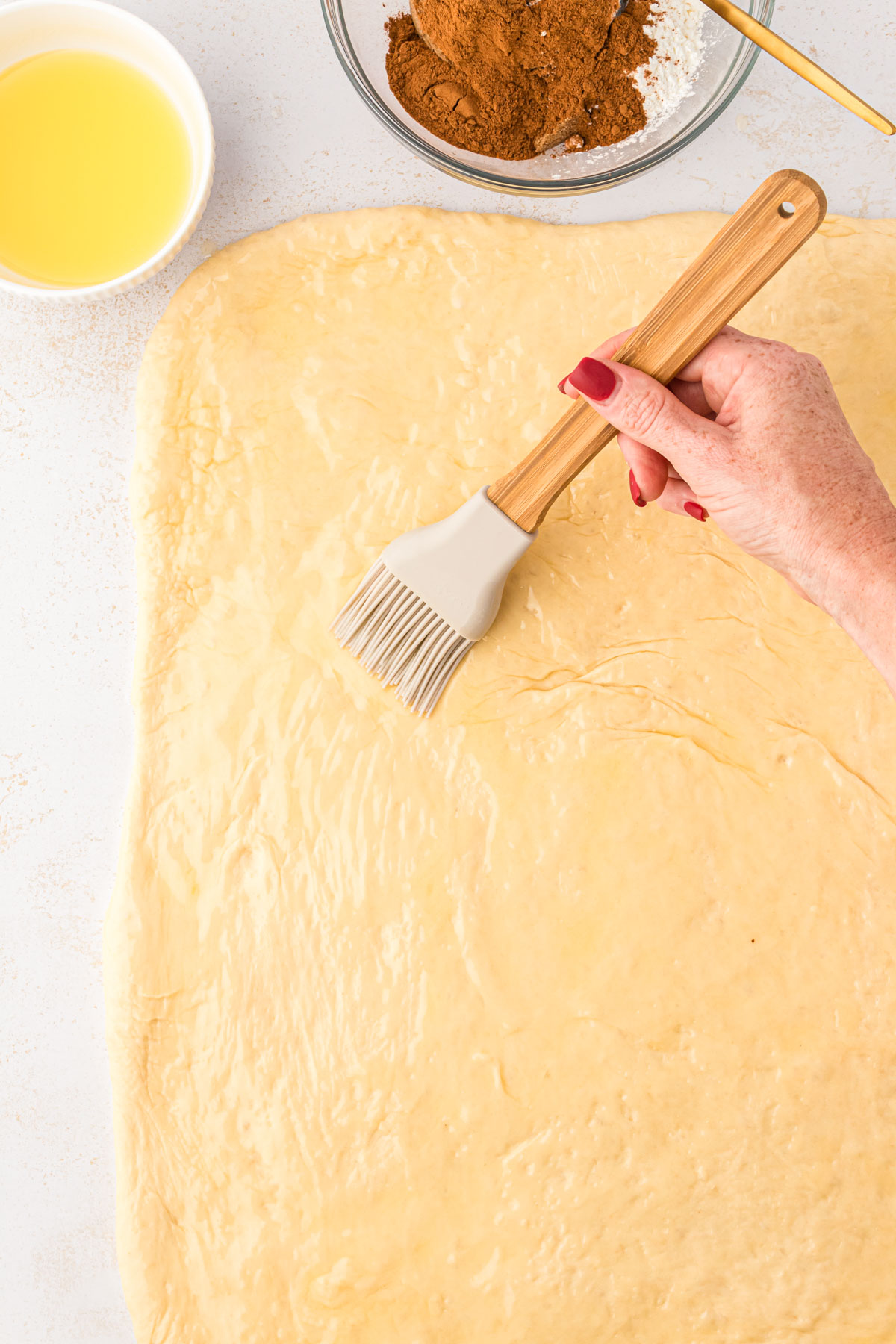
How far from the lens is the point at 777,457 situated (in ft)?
3.68

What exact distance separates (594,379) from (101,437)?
0.91 metres

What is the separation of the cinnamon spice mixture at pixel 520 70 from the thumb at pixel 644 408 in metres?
0.56

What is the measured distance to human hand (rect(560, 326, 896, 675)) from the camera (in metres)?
1.11

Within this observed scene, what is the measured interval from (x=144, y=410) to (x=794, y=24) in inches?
53.3

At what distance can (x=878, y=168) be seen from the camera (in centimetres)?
154

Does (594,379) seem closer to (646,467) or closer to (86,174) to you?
(646,467)

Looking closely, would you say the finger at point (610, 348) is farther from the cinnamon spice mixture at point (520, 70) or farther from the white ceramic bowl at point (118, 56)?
the white ceramic bowl at point (118, 56)

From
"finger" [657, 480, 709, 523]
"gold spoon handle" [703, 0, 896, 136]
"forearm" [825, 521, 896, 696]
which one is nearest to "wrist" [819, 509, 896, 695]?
"forearm" [825, 521, 896, 696]

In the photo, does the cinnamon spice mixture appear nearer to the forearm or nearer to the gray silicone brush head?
the gray silicone brush head

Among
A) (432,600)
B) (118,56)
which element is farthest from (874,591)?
(118,56)

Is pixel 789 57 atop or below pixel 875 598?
atop

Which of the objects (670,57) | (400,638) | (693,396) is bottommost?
(400,638)

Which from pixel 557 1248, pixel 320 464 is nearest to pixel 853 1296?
pixel 557 1248

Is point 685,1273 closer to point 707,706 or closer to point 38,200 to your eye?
point 707,706
